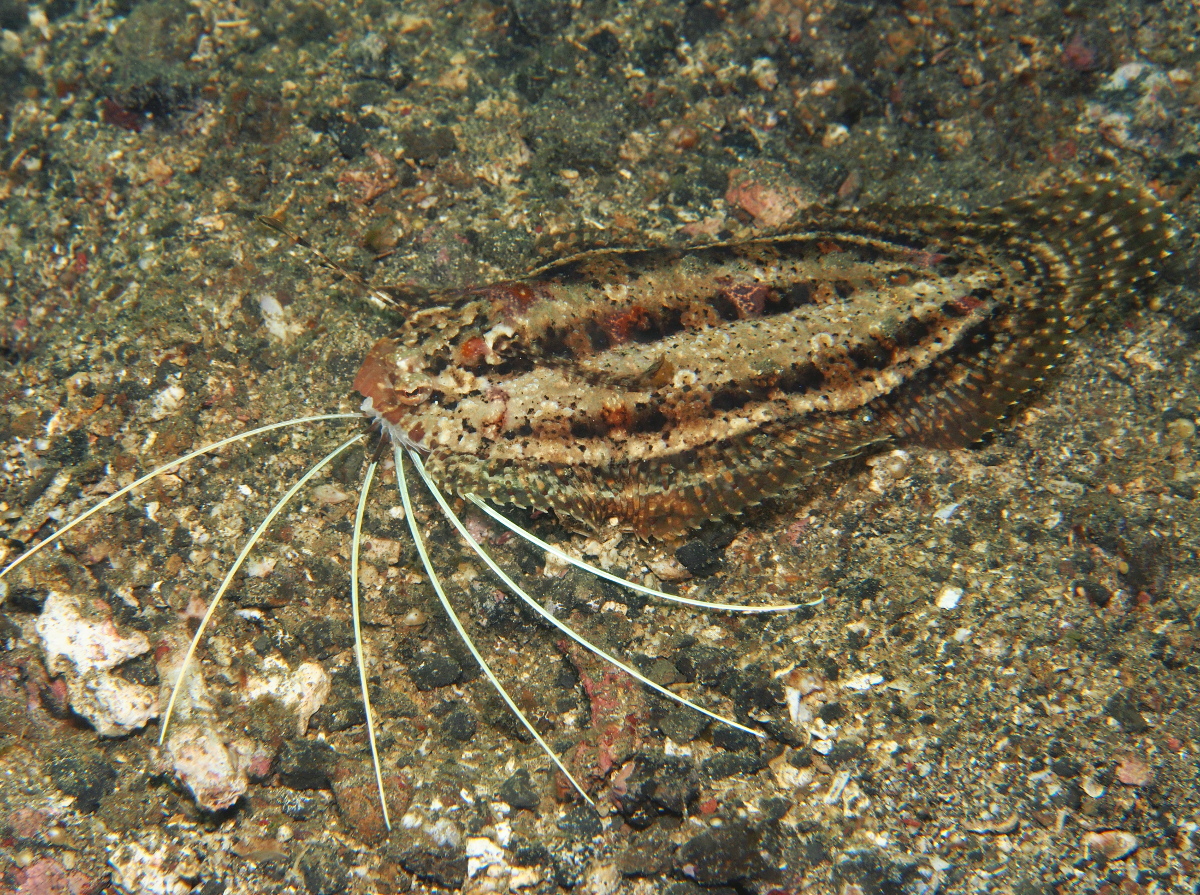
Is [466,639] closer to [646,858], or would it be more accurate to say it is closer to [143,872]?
[646,858]

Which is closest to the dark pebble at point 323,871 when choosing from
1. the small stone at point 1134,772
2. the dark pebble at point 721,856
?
the dark pebble at point 721,856

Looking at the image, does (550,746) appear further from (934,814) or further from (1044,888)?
(1044,888)

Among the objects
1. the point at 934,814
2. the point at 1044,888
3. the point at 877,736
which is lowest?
the point at 1044,888

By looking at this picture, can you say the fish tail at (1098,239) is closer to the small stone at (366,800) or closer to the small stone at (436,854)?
the small stone at (436,854)

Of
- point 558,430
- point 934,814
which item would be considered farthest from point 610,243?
point 934,814

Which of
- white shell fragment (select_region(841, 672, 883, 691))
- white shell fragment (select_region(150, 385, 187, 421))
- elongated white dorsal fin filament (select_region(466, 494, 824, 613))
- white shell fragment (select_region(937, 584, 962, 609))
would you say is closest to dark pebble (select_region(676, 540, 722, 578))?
elongated white dorsal fin filament (select_region(466, 494, 824, 613))

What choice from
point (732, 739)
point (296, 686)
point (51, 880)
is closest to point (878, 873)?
point (732, 739)

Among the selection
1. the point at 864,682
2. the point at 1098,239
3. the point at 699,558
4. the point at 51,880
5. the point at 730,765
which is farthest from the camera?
the point at 1098,239
